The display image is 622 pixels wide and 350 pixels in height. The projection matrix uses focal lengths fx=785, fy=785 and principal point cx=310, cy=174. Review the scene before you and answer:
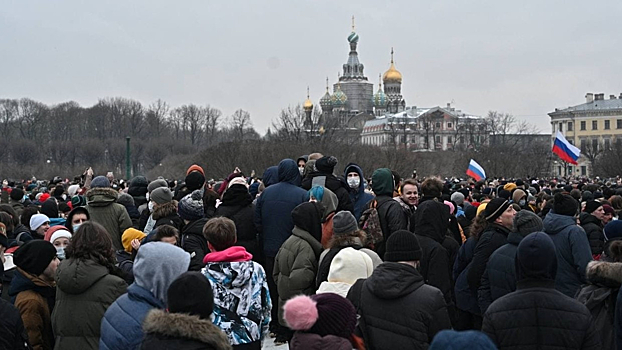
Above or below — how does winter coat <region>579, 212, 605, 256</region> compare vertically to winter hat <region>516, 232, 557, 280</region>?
below

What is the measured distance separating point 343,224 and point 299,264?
991 mm

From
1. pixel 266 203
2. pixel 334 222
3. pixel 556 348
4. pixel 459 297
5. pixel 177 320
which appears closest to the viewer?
pixel 177 320

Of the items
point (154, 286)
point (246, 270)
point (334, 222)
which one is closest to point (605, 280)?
point (334, 222)

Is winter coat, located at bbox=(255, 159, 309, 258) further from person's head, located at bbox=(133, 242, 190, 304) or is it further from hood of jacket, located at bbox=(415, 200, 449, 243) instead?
person's head, located at bbox=(133, 242, 190, 304)

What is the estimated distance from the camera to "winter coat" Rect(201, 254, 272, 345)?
5688 mm

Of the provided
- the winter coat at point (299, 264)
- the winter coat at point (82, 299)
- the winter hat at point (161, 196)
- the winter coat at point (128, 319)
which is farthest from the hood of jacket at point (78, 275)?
the winter hat at point (161, 196)

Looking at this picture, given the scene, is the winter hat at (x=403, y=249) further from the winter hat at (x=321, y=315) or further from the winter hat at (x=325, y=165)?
the winter hat at (x=325, y=165)

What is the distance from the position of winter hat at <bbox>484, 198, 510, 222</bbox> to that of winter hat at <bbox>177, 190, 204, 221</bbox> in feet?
9.11

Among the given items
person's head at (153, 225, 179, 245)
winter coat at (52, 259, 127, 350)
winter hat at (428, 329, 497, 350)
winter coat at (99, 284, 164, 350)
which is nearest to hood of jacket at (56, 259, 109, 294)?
winter coat at (52, 259, 127, 350)

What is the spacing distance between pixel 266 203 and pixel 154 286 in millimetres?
4061

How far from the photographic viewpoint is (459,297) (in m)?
7.47

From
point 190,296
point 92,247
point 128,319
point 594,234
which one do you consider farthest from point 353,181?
point 190,296

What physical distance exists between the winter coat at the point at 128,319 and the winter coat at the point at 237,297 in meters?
1.03

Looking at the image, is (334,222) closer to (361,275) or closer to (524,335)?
(361,275)
